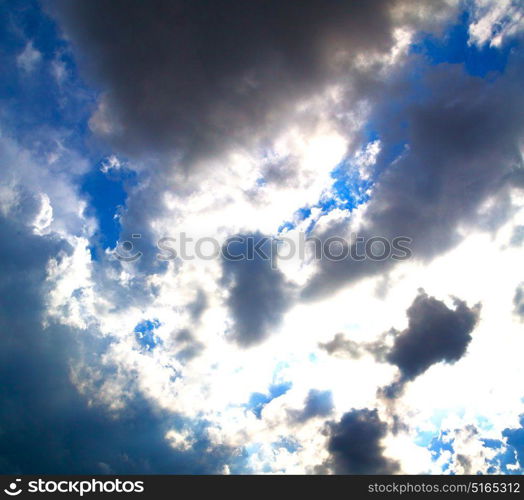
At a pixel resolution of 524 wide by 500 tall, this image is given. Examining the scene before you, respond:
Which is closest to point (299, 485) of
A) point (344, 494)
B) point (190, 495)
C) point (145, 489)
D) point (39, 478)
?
point (344, 494)

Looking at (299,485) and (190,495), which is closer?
(190,495)

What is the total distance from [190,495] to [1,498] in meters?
19.3

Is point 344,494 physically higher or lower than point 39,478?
lower

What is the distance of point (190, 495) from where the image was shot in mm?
25891

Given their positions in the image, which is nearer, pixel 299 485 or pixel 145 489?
pixel 145 489

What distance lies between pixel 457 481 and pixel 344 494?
42.3 ft

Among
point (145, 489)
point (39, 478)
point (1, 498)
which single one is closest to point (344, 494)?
point (145, 489)

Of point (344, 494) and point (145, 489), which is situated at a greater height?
point (145, 489)

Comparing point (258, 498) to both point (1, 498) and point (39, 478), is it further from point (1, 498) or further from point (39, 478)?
point (1, 498)

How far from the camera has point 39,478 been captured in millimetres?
26547

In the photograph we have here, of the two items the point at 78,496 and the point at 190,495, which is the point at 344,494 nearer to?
the point at 190,495

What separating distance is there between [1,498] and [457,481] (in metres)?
48.7

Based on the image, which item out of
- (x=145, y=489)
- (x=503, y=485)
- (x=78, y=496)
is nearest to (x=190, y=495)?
(x=145, y=489)

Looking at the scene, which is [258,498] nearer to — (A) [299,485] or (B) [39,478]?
(A) [299,485]
